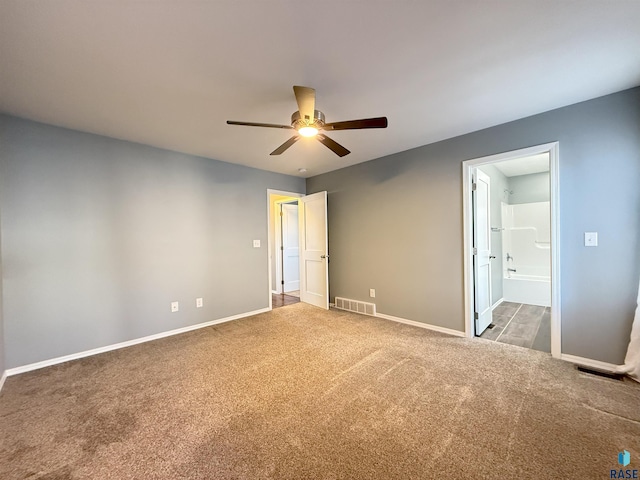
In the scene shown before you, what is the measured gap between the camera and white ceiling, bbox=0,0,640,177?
4.44 feet

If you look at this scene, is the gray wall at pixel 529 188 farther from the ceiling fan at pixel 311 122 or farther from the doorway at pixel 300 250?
the ceiling fan at pixel 311 122

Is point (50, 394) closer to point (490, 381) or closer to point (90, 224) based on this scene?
point (90, 224)

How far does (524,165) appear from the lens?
437 centimetres

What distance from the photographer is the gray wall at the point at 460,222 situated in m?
2.18

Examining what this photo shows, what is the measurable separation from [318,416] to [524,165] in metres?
5.23

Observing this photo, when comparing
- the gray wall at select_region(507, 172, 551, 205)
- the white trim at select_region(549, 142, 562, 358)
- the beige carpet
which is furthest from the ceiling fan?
the gray wall at select_region(507, 172, 551, 205)

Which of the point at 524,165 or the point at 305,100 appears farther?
the point at 524,165

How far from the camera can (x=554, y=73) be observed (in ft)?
6.24

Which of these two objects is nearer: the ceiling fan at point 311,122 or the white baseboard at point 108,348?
the ceiling fan at point 311,122

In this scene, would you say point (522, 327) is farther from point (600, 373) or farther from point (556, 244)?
point (556, 244)

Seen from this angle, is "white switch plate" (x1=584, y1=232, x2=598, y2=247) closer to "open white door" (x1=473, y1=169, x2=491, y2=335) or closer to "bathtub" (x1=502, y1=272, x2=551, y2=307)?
"open white door" (x1=473, y1=169, x2=491, y2=335)

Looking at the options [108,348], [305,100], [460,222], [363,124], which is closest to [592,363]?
[460,222]

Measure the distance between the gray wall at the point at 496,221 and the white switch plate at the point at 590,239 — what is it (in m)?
1.66

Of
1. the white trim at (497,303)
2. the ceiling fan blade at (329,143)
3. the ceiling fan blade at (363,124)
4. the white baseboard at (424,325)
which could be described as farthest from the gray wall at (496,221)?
the ceiling fan blade at (363,124)
